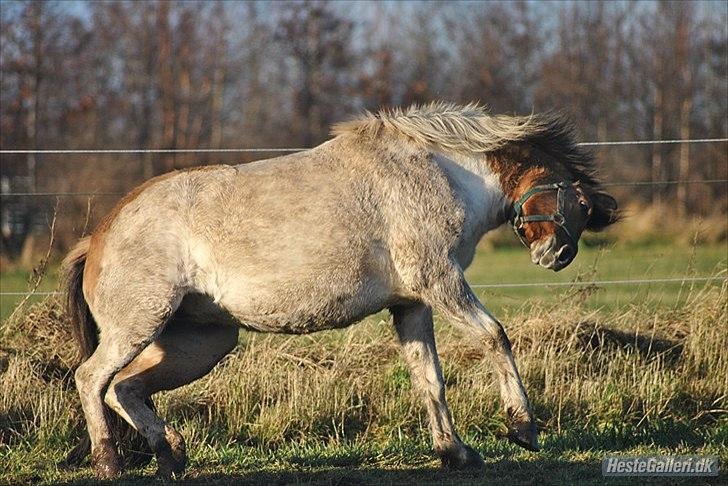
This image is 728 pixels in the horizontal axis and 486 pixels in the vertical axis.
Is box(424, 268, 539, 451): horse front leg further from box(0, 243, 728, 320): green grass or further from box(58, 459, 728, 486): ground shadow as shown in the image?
box(0, 243, 728, 320): green grass

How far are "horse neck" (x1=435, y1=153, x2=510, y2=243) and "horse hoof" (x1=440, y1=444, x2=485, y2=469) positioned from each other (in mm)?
1269

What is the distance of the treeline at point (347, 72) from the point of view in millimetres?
34594

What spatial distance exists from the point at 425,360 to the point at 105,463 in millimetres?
2007

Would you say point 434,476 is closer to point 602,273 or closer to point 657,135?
point 602,273

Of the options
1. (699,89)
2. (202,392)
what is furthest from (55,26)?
(202,392)

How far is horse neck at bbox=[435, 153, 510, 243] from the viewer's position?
255 inches

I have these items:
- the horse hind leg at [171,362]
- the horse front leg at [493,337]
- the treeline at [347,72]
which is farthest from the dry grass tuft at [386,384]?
the treeline at [347,72]

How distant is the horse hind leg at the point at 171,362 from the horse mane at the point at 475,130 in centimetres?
150

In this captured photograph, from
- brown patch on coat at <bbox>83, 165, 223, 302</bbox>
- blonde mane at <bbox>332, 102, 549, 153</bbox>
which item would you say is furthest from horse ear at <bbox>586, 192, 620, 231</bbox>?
brown patch on coat at <bbox>83, 165, 223, 302</bbox>

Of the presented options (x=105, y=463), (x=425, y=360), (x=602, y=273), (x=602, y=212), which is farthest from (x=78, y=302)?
(x=602, y=273)

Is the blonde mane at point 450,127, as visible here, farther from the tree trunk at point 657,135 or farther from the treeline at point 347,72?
the treeline at point 347,72

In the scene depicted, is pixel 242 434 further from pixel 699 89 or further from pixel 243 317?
pixel 699 89

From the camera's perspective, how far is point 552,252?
6.59 meters

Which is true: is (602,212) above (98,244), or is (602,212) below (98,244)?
above
